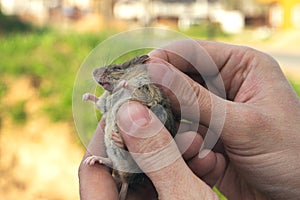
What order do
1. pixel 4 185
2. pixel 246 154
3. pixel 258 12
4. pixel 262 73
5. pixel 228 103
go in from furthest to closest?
pixel 258 12 → pixel 4 185 → pixel 262 73 → pixel 246 154 → pixel 228 103

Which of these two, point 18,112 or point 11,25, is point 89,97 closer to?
point 18,112

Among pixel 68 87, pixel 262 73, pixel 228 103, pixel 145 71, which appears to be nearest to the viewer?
pixel 145 71

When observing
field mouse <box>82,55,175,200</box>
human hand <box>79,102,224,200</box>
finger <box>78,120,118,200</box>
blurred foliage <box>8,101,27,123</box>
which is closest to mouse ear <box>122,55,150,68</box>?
field mouse <box>82,55,175,200</box>

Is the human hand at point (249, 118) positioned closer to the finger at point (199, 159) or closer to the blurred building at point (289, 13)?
the finger at point (199, 159)

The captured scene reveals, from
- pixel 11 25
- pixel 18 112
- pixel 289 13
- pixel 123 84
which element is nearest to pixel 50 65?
pixel 18 112

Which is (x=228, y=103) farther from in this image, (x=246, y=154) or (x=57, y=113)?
(x=57, y=113)

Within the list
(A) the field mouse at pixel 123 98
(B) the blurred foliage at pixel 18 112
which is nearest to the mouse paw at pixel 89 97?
(A) the field mouse at pixel 123 98

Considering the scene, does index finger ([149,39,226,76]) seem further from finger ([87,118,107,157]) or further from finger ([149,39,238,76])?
finger ([87,118,107,157])

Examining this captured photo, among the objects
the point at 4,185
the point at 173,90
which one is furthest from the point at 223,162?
the point at 4,185
